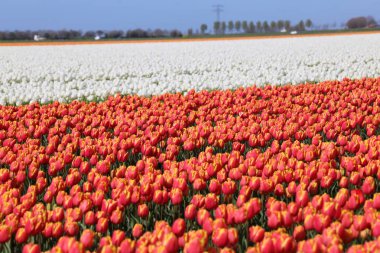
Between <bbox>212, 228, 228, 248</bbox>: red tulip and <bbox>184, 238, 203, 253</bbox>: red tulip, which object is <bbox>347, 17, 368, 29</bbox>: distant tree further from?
<bbox>184, 238, 203, 253</bbox>: red tulip

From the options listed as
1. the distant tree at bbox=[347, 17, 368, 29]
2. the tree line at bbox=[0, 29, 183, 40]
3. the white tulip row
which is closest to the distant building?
the tree line at bbox=[0, 29, 183, 40]

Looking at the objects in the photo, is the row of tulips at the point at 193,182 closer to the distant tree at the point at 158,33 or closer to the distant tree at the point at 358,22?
the distant tree at the point at 158,33

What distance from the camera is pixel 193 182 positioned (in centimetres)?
460

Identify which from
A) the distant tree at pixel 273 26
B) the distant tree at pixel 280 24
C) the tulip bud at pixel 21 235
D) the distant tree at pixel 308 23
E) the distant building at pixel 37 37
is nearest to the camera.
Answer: the tulip bud at pixel 21 235

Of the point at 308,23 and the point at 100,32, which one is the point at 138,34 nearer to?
the point at 100,32

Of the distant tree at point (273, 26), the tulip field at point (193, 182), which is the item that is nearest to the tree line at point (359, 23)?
the distant tree at point (273, 26)

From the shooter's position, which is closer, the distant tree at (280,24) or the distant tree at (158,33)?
the distant tree at (158,33)

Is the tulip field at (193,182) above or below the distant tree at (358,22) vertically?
above

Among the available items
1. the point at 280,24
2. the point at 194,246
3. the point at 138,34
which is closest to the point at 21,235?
the point at 194,246

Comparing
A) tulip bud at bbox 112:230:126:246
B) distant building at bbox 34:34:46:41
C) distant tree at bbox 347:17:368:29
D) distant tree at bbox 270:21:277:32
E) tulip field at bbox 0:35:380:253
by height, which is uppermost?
tulip bud at bbox 112:230:126:246

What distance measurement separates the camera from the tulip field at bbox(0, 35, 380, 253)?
10.5 feet

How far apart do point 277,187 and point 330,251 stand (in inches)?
55.1

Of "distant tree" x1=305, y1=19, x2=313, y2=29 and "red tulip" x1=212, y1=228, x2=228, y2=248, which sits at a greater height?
"red tulip" x1=212, y1=228, x2=228, y2=248

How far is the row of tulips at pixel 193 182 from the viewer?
3.24 m
